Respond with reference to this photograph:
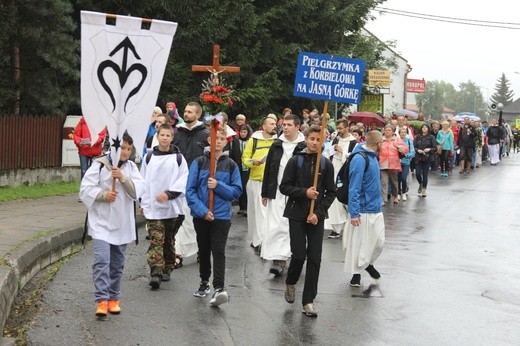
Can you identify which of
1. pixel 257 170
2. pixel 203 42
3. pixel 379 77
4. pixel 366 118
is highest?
pixel 203 42

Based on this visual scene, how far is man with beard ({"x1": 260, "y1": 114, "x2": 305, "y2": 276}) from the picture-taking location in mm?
11352

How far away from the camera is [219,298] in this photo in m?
9.38

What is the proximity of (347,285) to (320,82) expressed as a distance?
7.39ft

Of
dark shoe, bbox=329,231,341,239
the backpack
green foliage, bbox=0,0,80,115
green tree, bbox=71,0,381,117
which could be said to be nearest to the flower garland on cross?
the backpack

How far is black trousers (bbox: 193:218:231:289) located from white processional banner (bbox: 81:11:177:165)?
4.46 ft

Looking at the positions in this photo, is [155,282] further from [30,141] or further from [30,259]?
[30,141]

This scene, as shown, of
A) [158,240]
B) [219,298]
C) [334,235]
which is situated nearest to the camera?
[219,298]

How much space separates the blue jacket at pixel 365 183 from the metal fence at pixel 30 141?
10.3 m

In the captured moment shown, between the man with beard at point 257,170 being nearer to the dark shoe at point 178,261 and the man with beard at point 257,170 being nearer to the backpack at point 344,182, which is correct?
the dark shoe at point 178,261

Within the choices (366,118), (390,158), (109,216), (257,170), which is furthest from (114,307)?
(366,118)

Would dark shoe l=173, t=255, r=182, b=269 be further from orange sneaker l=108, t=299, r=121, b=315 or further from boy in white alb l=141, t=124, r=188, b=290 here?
orange sneaker l=108, t=299, r=121, b=315

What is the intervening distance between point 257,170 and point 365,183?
8.75 feet

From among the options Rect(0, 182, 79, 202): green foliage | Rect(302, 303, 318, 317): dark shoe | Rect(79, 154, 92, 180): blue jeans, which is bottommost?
Rect(302, 303, 318, 317): dark shoe

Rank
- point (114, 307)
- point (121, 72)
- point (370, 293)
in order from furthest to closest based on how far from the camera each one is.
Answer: point (370, 293), point (114, 307), point (121, 72)
